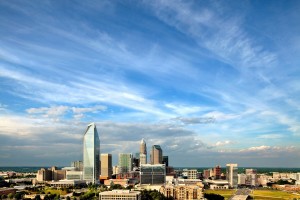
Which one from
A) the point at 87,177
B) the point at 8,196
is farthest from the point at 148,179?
the point at 8,196

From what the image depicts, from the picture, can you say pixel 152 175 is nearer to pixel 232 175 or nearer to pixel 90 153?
pixel 90 153

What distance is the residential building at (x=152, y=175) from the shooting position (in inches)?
6639

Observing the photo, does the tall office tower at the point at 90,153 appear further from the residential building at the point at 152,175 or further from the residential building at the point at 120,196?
the residential building at the point at 120,196

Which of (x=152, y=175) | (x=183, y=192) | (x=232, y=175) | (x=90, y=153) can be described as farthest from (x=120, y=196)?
(x=232, y=175)

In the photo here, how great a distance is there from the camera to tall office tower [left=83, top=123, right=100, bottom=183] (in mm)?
194250

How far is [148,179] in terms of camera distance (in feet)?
557

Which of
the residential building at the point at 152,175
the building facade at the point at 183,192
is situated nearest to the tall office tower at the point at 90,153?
the residential building at the point at 152,175

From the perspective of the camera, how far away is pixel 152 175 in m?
170

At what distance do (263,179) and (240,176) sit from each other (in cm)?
1156

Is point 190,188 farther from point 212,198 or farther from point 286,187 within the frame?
point 286,187

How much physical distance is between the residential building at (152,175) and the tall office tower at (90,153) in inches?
1351

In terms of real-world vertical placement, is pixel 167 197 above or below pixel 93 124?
below

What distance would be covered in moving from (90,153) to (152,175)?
40852mm

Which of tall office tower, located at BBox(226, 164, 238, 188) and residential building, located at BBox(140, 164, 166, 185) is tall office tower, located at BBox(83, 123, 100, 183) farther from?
tall office tower, located at BBox(226, 164, 238, 188)
